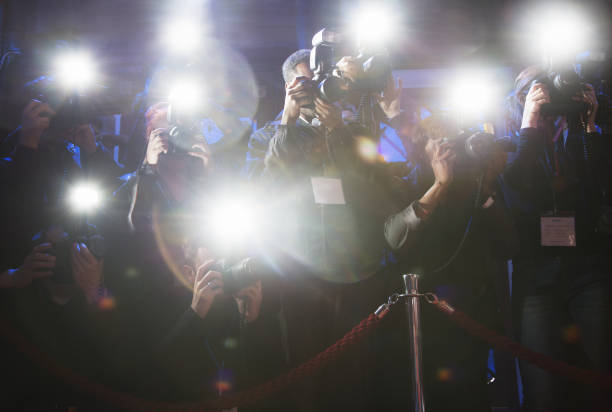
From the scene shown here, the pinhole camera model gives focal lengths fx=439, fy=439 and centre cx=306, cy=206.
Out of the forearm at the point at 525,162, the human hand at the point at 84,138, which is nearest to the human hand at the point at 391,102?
the forearm at the point at 525,162

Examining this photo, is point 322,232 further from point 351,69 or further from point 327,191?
point 351,69

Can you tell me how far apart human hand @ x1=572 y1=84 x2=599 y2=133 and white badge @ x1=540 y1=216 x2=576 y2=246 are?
588 mm

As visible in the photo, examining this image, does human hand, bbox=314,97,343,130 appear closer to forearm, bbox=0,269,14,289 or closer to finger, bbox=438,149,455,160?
finger, bbox=438,149,455,160

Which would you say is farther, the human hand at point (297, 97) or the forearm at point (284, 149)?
the human hand at point (297, 97)

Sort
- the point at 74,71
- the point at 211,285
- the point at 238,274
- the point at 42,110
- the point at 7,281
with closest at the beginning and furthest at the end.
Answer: the point at 238,274 < the point at 211,285 < the point at 7,281 < the point at 42,110 < the point at 74,71

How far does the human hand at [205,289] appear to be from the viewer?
187 cm

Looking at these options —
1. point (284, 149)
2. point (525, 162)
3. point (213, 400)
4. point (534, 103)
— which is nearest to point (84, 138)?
point (284, 149)

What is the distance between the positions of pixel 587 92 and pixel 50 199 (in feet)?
9.43

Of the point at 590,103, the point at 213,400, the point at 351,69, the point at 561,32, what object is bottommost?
the point at 213,400

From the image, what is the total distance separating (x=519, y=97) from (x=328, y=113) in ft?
4.17

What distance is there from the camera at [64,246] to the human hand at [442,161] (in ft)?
5.11

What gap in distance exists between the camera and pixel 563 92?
93.7 inches

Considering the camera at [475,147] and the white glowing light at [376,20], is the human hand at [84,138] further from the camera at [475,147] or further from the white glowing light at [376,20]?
the camera at [475,147]

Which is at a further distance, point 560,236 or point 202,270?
point 560,236
